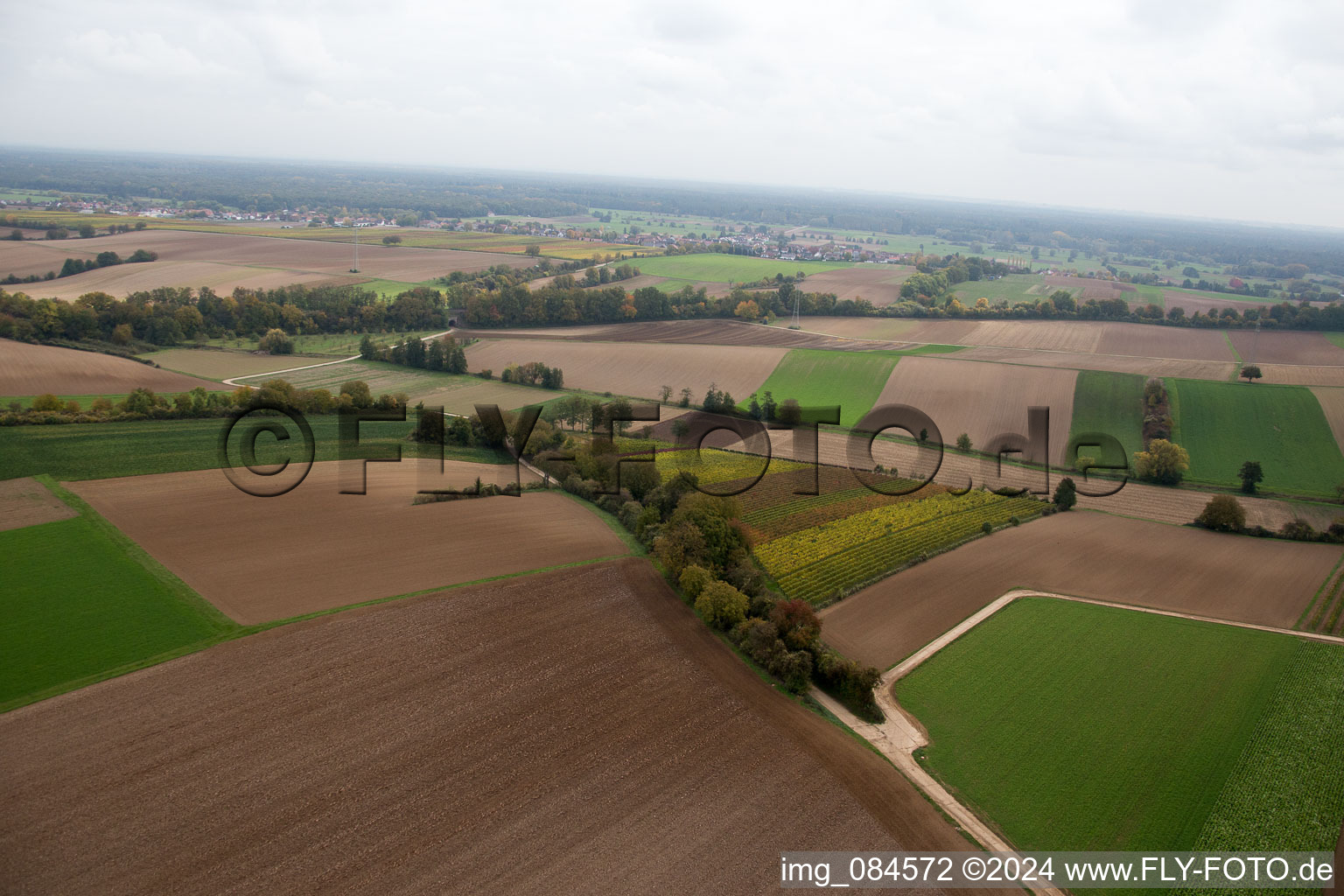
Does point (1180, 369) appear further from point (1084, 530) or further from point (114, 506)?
point (114, 506)

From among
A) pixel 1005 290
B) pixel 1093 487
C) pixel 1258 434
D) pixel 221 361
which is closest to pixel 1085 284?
pixel 1005 290

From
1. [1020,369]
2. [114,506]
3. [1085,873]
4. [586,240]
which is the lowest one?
[1085,873]

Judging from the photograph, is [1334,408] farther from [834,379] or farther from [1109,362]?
[834,379]

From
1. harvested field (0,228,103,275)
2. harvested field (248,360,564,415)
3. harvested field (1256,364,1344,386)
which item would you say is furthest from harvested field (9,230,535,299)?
harvested field (1256,364,1344,386)

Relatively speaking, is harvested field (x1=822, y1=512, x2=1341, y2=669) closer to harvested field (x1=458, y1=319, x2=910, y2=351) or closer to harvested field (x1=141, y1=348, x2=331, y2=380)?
harvested field (x1=458, y1=319, x2=910, y2=351)

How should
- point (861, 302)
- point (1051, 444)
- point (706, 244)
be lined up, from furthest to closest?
point (706, 244) < point (861, 302) < point (1051, 444)

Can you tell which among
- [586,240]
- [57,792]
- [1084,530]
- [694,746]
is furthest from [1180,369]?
[586,240]
